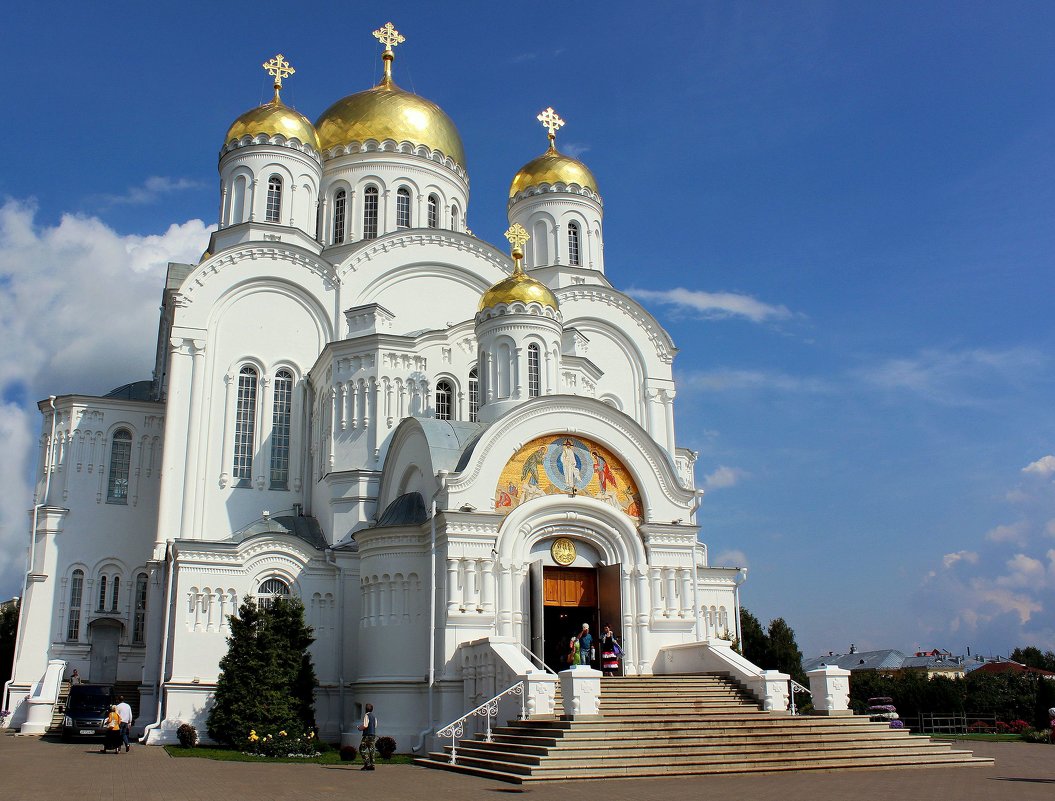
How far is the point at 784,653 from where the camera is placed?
34.4 meters

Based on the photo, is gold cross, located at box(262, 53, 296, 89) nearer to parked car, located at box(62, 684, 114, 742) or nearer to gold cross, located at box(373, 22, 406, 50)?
gold cross, located at box(373, 22, 406, 50)

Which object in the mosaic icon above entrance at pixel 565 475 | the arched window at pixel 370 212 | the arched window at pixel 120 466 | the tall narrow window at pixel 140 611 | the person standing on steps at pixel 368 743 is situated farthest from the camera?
the arched window at pixel 370 212

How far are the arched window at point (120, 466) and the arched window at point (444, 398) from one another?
9129mm

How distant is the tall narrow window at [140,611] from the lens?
25.7m

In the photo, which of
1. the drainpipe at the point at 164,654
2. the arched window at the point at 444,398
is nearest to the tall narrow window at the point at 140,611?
the drainpipe at the point at 164,654

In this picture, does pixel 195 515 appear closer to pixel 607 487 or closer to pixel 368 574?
pixel 368 574

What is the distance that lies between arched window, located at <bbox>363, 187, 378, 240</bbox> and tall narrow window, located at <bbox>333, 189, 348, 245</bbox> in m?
0.64

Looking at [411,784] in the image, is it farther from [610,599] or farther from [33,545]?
[33,545]

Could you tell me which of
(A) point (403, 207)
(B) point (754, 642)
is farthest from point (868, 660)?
(A) point (403, 207)

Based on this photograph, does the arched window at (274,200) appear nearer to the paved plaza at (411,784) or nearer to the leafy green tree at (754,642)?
the paved plaza at (411,784)

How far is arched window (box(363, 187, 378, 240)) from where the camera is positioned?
97.0 ft

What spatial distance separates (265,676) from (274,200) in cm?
1445

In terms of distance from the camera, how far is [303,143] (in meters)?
28.3

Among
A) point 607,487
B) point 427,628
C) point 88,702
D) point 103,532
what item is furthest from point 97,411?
point 607,487
